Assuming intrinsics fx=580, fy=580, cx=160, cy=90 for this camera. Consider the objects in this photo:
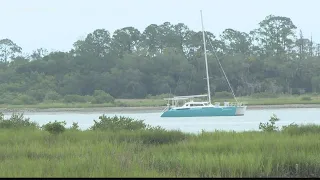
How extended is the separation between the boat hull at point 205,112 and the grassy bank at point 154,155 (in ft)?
91.4

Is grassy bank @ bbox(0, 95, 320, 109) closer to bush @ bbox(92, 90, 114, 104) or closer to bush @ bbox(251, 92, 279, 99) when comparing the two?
bush @ bbox(251, 92, 279, 99)

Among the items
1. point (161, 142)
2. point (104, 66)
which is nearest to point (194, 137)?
point (161, 142)

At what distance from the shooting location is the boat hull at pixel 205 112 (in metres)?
44.8

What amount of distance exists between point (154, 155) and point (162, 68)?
2427 inches

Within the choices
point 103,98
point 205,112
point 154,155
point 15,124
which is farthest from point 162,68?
point 154,155

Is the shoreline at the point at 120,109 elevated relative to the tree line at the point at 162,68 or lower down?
lower down

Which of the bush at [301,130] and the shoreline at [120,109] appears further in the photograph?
the shoreline at [120,109]

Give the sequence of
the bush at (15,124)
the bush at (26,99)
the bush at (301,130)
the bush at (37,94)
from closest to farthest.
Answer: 1. the bush at (301,130)
2. the bush at (15,124)
3. the bush at (26,99)
4. the bush at (37,94)

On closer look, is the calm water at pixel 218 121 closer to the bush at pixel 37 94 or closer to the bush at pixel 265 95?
the bush at pixel 37 94

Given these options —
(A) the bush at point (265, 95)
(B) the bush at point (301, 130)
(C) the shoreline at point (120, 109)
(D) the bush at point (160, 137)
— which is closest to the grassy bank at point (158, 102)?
(A) the bush at point (265, 95)

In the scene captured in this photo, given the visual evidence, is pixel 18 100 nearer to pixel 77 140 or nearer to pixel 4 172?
pixel 77 140

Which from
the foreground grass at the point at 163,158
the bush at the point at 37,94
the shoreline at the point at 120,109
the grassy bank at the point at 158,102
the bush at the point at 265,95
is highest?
the bush at the point at 37,94

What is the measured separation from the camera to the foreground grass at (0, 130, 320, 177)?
9531 millimetres

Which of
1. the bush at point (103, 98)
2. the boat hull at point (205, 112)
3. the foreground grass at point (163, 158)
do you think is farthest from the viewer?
the bush at point (103, 98)
